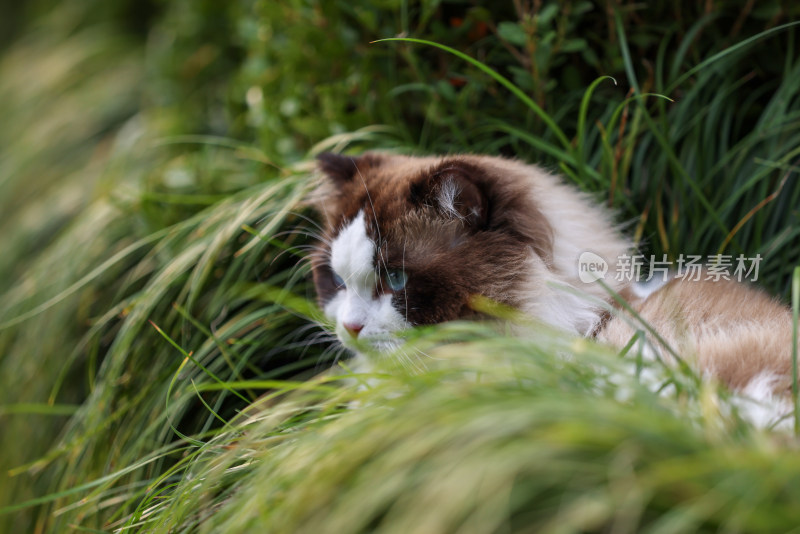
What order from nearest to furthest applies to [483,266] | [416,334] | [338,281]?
[416,334]
[483,266]
[338,281]

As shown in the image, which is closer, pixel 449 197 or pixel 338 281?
pixel 449 197

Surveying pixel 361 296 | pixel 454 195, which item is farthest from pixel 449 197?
pixel 361 296

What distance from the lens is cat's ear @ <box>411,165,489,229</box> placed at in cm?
121

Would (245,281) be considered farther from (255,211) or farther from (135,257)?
(135,257)

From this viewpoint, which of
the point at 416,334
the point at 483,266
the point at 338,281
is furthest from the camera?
the point at 338,281

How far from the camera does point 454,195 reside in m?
1.24

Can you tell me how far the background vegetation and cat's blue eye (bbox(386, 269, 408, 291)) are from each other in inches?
6.9

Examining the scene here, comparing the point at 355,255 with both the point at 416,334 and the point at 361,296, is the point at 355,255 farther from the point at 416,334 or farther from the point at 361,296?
the point at 416,334

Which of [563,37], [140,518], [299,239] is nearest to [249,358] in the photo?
→ [299,239]

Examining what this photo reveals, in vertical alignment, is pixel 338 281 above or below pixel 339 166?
below

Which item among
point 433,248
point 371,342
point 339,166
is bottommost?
point 371,342

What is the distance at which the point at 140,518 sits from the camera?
114 centimetres

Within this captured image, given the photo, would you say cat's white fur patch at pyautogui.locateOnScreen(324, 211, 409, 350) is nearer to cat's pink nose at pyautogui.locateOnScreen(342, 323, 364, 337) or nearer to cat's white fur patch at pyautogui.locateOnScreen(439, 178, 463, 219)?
cat's pink nose at pyautogui.locateOnScreen(342, 323, 364, 337)

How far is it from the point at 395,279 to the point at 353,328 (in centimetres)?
12
